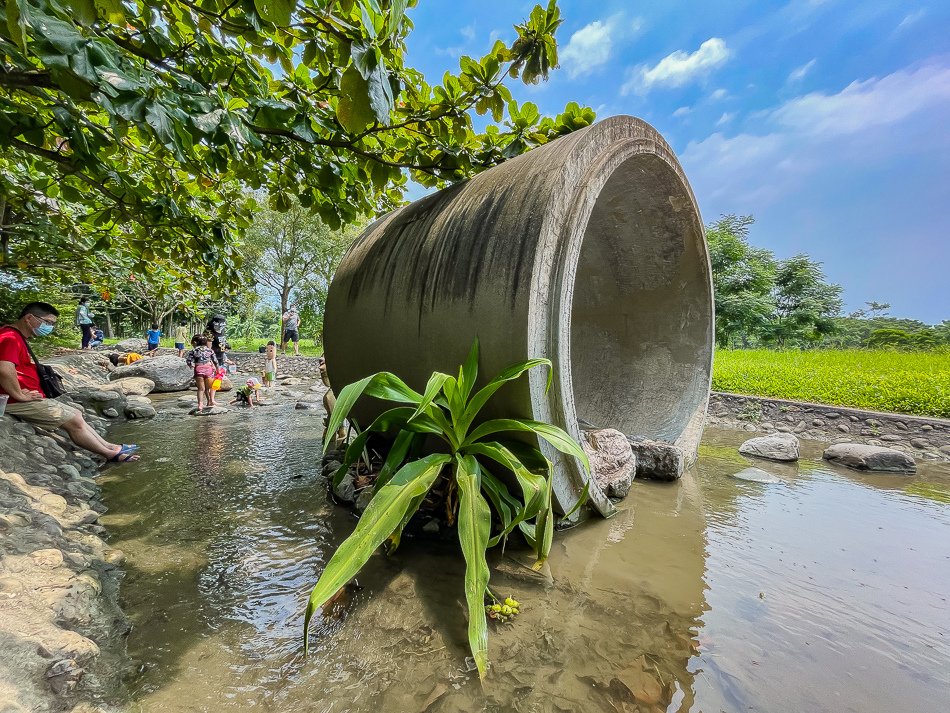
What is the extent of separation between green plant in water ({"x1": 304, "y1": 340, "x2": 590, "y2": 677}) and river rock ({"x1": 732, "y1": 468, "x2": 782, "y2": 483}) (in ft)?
8.91

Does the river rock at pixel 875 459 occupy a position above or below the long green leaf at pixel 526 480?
below

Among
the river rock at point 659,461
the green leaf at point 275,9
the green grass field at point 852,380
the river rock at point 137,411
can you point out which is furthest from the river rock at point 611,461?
the river rock at point 137,411

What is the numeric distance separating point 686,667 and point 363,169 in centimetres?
359

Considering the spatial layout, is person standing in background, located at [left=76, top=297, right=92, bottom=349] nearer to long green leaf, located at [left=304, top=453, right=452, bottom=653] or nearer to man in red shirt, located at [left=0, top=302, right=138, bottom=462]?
man in red shirt, located at [left=0, top=302, right=138, bottom=462]

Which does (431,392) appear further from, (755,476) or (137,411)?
(137,411)

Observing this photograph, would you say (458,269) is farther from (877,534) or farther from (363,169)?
(877,534)

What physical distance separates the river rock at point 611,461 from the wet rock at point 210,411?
6.10 m

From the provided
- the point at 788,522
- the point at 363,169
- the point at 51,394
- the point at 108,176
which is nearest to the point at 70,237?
the point at 51,394

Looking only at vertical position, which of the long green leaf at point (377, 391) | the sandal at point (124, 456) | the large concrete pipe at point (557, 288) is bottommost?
the sandal at point (124, 456)

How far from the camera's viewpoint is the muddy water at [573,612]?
1.37 m

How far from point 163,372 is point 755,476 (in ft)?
38.4

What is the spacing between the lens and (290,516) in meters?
2.74

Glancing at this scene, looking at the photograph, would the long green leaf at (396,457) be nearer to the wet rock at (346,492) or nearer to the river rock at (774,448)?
the wet rock at (346,492)

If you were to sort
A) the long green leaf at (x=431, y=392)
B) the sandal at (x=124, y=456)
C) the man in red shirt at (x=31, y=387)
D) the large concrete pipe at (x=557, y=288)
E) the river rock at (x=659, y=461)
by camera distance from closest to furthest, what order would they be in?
the long green leaf at (x=431, y=392) < the large concrete pipe at (x=557, y=288) < the man in red shirt at (x=31, y=387) < the river rock at (x=659, y=461) < the sandal at (x=124, y=456)
